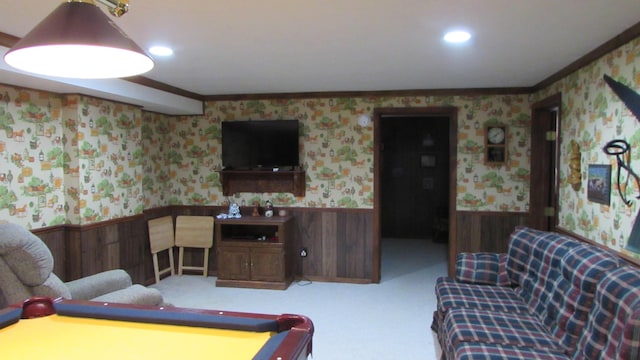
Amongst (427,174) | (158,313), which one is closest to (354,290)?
(158,313)

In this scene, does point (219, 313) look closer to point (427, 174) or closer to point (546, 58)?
point (546, 58)

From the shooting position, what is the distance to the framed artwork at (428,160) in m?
7.96

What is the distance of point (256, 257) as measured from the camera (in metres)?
4.95

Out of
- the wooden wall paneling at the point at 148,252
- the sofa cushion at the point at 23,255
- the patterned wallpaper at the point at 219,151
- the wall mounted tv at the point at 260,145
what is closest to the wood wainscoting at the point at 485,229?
→ the patterned wallpaper at the point at 219,151

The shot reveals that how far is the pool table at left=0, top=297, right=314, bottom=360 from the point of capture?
5.19 feet

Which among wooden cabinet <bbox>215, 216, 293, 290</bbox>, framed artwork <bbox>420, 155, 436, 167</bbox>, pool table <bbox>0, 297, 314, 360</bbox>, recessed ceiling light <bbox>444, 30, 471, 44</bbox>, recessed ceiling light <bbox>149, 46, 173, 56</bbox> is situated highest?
recessed ceiling light <bbox>149, 46, 173, 56</bbox>

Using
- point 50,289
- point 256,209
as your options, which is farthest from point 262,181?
point 50,289

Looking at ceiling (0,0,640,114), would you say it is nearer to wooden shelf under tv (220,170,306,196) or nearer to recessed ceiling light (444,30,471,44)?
recessed ceiling light (444,30,471,44)

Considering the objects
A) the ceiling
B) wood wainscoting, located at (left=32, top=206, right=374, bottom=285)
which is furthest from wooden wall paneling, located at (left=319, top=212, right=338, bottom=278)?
the ceiling

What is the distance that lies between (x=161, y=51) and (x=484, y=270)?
126 inches

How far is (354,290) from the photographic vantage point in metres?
4.90

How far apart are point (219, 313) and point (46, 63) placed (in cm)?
122

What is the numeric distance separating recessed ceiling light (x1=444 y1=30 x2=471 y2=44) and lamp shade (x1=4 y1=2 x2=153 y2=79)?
204 cm

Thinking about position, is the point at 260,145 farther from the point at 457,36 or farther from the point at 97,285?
the point at 457,36
